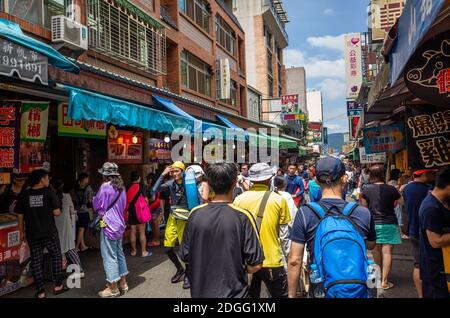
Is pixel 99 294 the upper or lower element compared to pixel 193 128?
lower

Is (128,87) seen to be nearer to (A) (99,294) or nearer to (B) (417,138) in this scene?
(A) (99,294)

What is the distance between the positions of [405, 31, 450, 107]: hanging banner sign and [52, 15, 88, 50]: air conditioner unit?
711 centimetres

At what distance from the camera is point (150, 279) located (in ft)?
21.3

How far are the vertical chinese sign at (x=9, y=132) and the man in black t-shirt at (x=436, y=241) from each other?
5.72 m

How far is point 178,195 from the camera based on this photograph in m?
5.91

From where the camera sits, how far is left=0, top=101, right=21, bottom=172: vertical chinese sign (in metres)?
5.61

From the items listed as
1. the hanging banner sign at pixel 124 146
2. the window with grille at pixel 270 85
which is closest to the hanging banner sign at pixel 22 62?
the hanging banner sign at pixel 124 146

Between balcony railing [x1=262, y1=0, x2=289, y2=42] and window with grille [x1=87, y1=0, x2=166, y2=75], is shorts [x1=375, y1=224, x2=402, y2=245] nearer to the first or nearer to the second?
window with grille [x1=87, y1=0, x2=166, y2=75]

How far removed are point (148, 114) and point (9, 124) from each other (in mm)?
2616

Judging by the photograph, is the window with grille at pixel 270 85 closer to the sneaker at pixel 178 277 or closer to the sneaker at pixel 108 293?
the sneaker at pixel 178 277

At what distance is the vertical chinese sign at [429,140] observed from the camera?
5.29 m

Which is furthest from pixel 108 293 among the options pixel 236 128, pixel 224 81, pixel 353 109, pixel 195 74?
pixel 353 109
